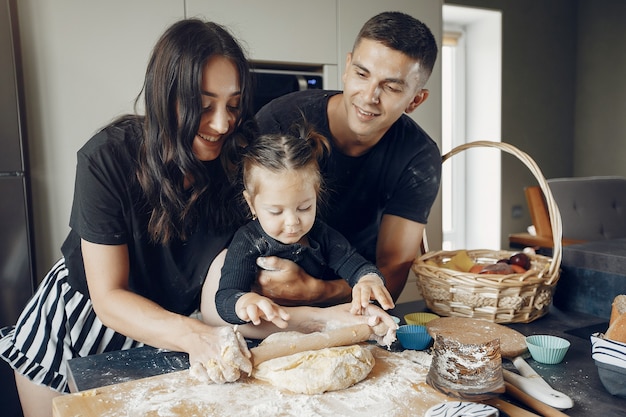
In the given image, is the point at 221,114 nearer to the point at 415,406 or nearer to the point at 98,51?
the point at 415,406

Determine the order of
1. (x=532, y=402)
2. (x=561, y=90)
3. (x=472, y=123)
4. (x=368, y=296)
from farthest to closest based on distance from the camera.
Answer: (x=561, y=90), (x=472, y=123), (x=368, y=296), (x=532, y=402)

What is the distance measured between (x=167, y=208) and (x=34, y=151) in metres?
1.20

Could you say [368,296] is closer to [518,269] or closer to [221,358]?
[221,358]

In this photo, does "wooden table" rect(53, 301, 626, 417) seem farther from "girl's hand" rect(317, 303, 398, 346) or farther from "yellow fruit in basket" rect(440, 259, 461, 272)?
"yellow fruit in basket" rect(440, 259, 461, 272)

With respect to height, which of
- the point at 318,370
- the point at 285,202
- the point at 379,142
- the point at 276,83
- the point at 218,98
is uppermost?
the point at 276,83

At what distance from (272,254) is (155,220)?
28 centimetres

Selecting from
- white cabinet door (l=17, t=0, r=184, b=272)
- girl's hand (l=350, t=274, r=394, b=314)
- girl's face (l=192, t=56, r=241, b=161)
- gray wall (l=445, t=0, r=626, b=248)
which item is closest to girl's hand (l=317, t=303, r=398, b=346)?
girl's hand (l=350, t=274, r=394, b=314)

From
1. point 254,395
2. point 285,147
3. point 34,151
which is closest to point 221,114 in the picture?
point 285,147

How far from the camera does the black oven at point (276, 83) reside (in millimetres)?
2459

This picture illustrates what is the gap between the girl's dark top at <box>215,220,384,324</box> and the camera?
116 cm

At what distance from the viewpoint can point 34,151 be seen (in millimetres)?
2102

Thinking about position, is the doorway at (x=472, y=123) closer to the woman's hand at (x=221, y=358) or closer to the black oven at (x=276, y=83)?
the black oven at (x=276, y=83)

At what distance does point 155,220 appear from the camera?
1215 millimetres

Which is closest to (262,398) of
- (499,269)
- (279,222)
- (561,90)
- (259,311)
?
(259,311)
